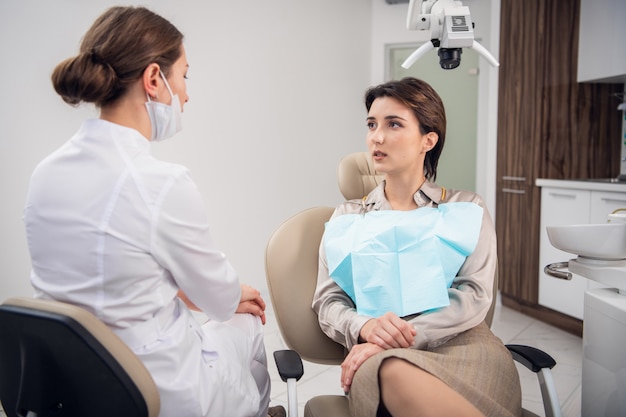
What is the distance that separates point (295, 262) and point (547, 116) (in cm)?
249

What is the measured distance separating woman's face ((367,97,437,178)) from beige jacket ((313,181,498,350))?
0.34ft

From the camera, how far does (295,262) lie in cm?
155

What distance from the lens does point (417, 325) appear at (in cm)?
133

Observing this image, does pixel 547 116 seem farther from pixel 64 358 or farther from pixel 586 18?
pixel 64 358

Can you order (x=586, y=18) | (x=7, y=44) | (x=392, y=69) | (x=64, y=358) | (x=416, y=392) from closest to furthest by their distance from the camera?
(x=64, y=358)
(x=416, y=392)
(x=7, y=44)
(x=586, y=18)
(x=392, y=69)

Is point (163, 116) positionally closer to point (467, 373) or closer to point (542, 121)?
point (467, 373)

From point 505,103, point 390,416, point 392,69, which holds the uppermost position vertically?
point 392,69

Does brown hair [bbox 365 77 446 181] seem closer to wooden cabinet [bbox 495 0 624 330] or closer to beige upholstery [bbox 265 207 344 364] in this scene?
beige upholstery [bbox 265 207 344 364]

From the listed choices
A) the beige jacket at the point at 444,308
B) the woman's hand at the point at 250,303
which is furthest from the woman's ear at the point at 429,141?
the woman's hand at the point at 250,303

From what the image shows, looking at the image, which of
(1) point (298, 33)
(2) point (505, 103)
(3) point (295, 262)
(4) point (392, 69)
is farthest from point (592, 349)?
(4) point (392, 69)

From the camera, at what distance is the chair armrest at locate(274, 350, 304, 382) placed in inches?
48.2

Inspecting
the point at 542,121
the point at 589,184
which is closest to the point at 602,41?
the point at 542,121

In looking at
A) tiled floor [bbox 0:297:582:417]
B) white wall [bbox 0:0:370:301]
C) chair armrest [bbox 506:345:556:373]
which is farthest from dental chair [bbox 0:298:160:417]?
white wall [bbox 0:0:370:301]

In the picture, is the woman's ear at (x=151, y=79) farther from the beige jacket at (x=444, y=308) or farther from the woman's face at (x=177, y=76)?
the beige jacket at (x=444, y=308)
